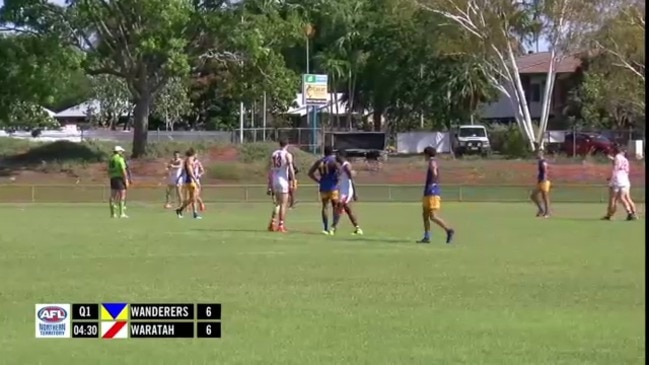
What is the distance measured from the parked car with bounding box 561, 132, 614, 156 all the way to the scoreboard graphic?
53026 mm

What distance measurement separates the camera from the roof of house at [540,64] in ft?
303

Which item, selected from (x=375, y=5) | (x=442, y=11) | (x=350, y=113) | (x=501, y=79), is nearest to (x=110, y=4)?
(x=442, y=11)

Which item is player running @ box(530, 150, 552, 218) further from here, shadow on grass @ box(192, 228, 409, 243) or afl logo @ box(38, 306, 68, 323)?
afl logo @ box(38, 306, 68, 323)

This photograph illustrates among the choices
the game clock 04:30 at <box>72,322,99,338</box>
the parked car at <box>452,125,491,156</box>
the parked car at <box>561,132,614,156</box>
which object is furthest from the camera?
the parked car at <box>452,125,491,156</box>

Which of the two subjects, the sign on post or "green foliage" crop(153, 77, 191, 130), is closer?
the sign on post

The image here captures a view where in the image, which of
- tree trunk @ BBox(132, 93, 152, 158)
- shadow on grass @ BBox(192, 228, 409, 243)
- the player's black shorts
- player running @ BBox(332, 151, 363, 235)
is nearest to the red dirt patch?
tree trunk @ BBox(132, 93, 152, 158)

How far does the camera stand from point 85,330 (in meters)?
10.6

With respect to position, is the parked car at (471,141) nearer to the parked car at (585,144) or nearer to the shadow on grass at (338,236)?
the parked car at (585,144)

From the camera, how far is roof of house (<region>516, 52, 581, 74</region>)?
92312 mm

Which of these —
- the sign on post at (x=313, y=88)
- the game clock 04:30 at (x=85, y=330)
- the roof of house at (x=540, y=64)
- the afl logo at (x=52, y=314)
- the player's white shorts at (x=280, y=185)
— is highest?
the roof of house at (x=540, y=64)

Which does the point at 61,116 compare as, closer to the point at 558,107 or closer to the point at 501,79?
the point at 558,107

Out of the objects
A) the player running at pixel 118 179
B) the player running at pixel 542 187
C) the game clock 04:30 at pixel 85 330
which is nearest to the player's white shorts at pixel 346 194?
the player running at pixel 118 179

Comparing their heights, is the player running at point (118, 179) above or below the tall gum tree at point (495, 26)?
below

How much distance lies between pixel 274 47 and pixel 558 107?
43.6m
